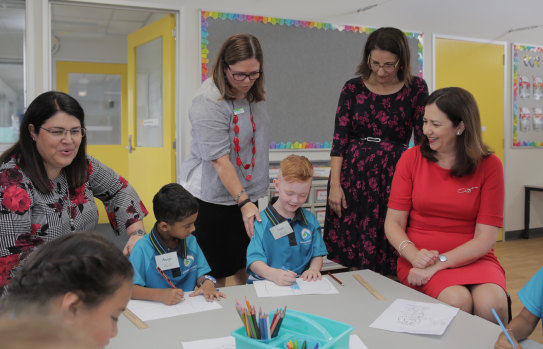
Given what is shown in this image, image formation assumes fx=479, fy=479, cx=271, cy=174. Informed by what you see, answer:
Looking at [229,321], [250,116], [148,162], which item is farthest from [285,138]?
[229,321]

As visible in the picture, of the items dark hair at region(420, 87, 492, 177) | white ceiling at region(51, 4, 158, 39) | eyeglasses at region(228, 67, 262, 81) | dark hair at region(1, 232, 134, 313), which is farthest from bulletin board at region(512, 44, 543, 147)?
dark hair at region(1, 232, 134, 313)

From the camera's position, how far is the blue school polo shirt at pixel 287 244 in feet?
6.17

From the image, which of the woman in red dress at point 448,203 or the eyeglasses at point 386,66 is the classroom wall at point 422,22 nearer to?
the eyeglasses at point 386,66

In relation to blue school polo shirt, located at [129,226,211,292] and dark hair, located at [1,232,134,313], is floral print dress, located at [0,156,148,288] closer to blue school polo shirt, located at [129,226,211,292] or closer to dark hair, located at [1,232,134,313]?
blue school polo shirt, located at [129,226,211,292]

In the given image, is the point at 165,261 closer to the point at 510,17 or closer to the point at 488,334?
the point at 488,334

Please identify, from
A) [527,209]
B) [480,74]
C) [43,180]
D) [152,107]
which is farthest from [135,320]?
[527,209]

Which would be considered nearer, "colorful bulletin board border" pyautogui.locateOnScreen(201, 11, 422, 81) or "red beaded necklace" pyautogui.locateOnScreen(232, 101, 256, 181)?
"red beaded necklace" pyautogui.locateOnScreen(232, 101, 256, 181)

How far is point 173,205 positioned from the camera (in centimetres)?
174

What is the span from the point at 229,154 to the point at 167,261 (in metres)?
0.59

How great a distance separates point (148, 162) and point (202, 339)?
3.57m

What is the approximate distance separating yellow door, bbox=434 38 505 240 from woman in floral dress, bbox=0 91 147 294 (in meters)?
4.12

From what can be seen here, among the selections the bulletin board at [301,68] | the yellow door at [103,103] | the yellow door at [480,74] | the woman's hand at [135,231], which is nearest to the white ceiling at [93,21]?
the yellow door at [103,103]

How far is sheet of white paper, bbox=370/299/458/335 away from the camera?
1237mm

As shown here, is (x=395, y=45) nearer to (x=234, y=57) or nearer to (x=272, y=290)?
(x=234, y=57)
